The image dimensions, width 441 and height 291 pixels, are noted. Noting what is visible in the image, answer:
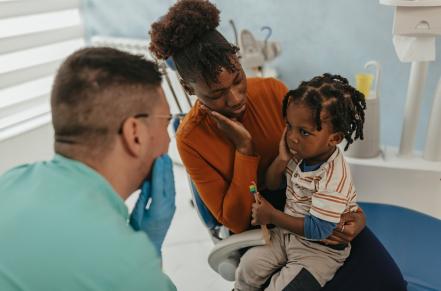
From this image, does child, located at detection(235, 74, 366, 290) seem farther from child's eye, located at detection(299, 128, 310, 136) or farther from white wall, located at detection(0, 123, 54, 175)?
white wall, located at detection(0, 123, 54, 175)

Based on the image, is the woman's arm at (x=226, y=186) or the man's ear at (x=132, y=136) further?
the woman's arm at (x=226, y=186)

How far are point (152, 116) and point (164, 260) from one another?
1.38m

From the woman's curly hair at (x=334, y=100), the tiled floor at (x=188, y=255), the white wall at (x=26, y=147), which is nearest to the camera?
the woman's curly hair at (x=334, y=100)

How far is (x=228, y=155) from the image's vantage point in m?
1.24

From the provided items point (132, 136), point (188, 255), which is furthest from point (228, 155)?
point (188, 255)

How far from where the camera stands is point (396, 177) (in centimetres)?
165

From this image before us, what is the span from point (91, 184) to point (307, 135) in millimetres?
552

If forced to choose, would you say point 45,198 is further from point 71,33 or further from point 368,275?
point 71,33

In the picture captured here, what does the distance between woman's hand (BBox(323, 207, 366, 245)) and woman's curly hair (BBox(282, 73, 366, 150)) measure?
0.24 m

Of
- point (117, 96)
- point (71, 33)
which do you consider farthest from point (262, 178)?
point (71, 33)

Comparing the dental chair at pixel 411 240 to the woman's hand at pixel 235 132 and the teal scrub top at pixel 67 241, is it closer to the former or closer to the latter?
the woman's hand at pixel 235 132

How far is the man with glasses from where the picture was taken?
0.70m

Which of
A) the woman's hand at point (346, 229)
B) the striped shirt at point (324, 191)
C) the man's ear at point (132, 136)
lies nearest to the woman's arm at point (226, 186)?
the striped shirt at point (324, 191)

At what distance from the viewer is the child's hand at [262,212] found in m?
1.15
